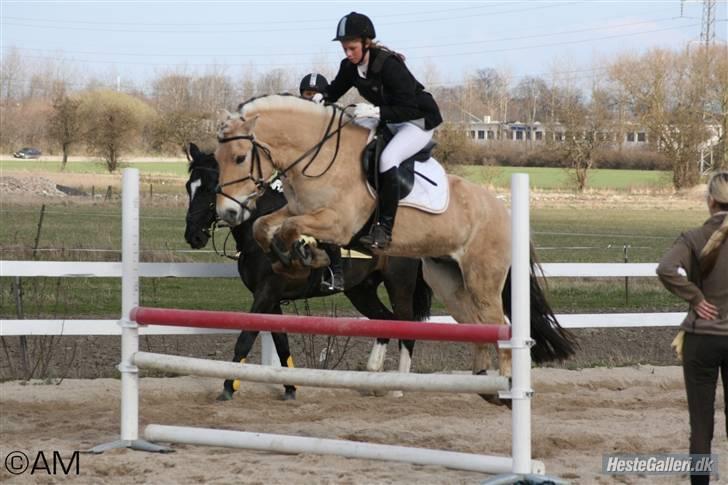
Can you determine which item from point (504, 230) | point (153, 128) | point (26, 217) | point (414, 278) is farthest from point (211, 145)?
point (153, 128)

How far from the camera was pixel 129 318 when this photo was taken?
20.2 ft

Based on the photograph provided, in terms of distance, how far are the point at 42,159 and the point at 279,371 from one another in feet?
184

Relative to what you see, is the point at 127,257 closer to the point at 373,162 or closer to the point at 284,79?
the point at 373,162

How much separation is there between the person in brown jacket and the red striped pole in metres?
0.84

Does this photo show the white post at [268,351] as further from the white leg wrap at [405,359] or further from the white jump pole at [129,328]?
the white jump pole at [129,328]

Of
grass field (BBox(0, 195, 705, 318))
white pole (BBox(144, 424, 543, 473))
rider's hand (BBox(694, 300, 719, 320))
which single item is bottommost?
grass field (BBox(0, 195, 705, 318))

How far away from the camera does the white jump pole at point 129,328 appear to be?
20.1ft

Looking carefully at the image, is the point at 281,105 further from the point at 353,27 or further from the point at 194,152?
the point at 194,152

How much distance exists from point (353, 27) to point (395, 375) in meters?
2.43

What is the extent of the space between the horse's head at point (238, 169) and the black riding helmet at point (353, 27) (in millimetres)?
821

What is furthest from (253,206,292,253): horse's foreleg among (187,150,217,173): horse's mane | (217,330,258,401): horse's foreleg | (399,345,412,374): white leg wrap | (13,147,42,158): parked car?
(13,147,42,158): parked car

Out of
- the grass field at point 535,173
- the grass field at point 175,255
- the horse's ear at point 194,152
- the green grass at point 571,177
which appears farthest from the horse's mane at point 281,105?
the grass field at point 535,173

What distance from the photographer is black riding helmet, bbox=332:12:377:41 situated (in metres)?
6.64

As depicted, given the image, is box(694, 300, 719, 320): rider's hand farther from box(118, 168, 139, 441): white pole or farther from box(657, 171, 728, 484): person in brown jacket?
box(118, 168, 139, 441): white pole
